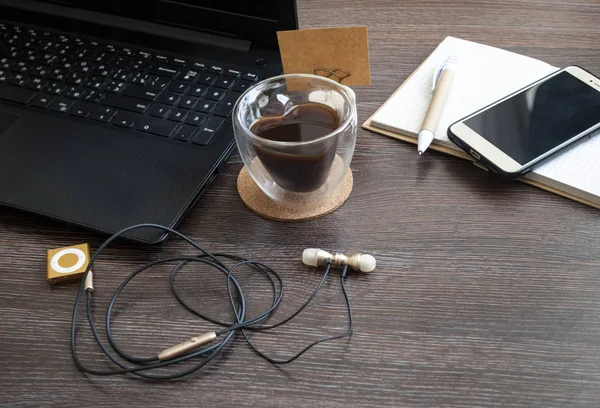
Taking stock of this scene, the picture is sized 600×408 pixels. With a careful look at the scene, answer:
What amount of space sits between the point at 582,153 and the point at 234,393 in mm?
421

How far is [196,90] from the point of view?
26.8 inches

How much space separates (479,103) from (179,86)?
35 centimetres

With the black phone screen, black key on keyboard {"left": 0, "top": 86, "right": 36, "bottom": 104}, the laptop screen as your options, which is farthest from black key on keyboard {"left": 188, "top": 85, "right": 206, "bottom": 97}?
the black phone screen

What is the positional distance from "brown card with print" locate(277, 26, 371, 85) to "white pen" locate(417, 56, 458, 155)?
0.26 ft

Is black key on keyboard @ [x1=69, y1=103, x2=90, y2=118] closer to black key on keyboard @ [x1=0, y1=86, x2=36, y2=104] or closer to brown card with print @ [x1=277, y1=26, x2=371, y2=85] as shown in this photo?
black key on keyboard @ [x1=0, y1=86, x2=36, y2=104]

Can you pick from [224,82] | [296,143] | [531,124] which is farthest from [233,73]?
[531,124]

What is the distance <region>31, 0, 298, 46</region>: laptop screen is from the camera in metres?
0.70

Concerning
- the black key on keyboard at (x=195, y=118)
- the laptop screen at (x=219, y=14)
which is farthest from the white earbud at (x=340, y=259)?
the laptop screen at (x=219, y=14)

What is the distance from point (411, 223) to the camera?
568 mm

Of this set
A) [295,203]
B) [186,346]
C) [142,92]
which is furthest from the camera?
[142,92]

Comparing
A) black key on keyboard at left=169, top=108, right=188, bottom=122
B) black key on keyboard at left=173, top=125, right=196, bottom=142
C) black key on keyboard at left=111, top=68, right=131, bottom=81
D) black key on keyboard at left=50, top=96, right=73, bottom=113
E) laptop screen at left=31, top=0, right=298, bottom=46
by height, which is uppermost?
laptop screen at left=31, top=0, right=298, bottom=46

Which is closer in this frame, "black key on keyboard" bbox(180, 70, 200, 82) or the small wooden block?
the small wooden block

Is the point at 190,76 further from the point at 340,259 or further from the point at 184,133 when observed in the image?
the point at 340,259

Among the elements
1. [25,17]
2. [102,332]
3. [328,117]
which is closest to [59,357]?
[102,332]
